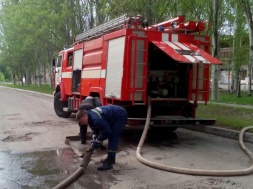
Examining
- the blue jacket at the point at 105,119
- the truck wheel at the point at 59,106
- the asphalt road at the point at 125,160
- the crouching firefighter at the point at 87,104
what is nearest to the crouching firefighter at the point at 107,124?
the blue jacket at the point at 105,119

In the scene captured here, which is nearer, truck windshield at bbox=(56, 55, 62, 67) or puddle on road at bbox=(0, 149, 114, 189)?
puddle on road at bbox=(0, 149, 114, 189)

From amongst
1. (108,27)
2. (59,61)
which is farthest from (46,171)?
(59,61)

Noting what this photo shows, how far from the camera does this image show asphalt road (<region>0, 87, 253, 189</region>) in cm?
547

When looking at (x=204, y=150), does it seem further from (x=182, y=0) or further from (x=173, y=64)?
(x=182, y=0)

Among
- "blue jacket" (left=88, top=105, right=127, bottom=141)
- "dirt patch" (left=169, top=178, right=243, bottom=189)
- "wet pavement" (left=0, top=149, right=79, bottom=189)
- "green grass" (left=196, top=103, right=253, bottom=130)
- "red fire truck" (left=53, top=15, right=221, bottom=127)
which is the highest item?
"red fire truck" (left=53, top=15, right=221, bottom=127)

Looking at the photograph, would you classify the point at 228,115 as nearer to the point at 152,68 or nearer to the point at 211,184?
the point at 152,68

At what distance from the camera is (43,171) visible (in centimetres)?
614

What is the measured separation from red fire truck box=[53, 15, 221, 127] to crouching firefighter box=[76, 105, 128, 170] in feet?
6.33

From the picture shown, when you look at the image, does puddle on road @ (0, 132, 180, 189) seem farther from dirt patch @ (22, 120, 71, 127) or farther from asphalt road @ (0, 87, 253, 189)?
dirt patch @ (22, 120, 71, 127)

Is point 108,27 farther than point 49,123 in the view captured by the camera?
No

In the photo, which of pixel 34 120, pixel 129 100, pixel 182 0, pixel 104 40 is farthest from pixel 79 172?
pixel 182 0

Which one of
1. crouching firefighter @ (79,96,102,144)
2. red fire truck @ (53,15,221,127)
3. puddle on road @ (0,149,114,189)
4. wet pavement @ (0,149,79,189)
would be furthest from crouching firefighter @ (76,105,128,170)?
red fire truck @ (53,15,221,127)

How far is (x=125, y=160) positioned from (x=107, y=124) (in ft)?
3.95

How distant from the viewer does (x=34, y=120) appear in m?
12.6
